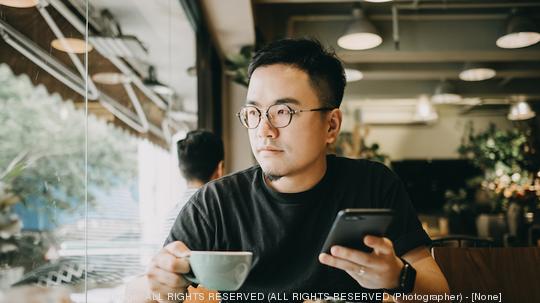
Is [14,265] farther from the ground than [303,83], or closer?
closer

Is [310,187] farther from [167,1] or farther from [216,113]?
[216,113]

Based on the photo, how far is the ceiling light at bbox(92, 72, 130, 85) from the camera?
6.94 feet

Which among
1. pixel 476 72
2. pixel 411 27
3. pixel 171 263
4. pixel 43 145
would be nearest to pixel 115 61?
pixel 43 145

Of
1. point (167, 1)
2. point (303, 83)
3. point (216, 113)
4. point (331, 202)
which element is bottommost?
point (331, 202)

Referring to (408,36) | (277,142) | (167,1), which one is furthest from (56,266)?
(408,36)

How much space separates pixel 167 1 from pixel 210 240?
7.46 ft

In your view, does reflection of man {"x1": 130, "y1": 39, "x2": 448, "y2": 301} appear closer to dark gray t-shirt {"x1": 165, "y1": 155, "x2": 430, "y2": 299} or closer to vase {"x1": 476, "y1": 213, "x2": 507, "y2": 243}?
dark gray t-shirt {"x1": 165, "y1": 155, "x2": 430, "y2": 299}

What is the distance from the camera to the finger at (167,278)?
3.30ft

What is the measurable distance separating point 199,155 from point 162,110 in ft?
3.26

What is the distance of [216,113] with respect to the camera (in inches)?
181

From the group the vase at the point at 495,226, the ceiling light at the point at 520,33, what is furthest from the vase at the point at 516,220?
the ceiling light at the point at 520,33

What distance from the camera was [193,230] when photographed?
1354 millimetres

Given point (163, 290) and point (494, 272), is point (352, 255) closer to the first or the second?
point (163, 290)

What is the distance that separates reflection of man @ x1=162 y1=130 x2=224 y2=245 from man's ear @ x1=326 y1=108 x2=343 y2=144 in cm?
115
